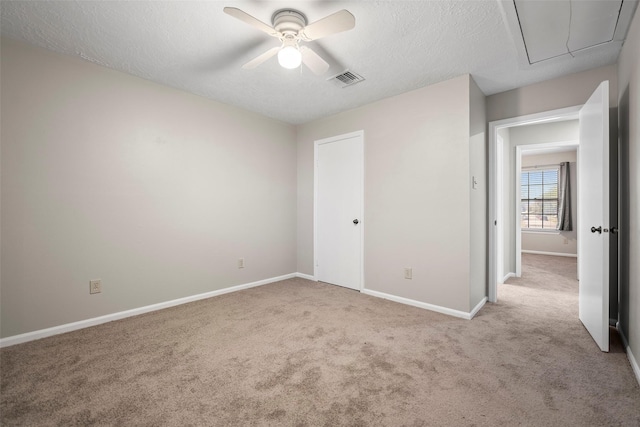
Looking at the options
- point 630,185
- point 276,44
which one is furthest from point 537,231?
point 276,44

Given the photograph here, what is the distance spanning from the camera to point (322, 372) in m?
1.92

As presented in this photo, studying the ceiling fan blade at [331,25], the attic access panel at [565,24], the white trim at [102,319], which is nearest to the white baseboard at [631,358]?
the attic access panel at [565,24]

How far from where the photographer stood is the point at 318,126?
4.30 meters

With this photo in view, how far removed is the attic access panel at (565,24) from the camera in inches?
75.2

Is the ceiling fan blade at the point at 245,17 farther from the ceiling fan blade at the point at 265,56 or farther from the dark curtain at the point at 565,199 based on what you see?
the dark curtain at the point at 565,199

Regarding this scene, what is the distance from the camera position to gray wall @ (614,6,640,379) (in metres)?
1.89

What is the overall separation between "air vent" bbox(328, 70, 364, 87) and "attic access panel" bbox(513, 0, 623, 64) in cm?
135

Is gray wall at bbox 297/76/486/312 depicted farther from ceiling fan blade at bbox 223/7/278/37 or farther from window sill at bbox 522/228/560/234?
window sill at bbox 522/228/560/234


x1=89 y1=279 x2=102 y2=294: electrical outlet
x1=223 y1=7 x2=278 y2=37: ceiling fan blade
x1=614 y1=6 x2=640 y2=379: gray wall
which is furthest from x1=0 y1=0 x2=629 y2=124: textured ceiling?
x1=89 y1=279 x2=102 y2=294: electrical outlet

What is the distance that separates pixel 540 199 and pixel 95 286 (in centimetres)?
896

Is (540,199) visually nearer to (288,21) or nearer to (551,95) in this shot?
(551,95)

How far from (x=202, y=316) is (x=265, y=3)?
2.77m

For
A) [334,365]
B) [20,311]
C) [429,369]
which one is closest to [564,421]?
[429,369]

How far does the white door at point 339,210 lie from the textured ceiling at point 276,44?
0.94m
